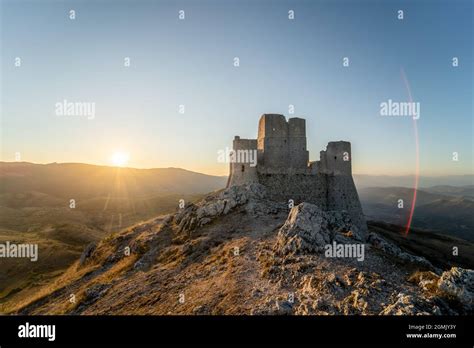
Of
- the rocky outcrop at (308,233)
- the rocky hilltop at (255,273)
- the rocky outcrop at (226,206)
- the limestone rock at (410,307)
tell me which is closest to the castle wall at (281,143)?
the rocky outcrop at (226,206)

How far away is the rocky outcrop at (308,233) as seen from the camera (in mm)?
17422

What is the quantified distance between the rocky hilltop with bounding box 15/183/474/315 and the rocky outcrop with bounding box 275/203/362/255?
7 cm

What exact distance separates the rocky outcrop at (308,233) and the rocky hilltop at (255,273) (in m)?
0.07

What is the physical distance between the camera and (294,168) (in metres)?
33.0

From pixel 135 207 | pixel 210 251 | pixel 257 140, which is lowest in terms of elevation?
pixel 135 207

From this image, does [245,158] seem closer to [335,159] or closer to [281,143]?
[281,143]

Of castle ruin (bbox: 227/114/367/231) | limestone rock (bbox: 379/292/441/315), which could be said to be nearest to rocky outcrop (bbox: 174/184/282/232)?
castle ruin (bbox: 227/114/367/231)

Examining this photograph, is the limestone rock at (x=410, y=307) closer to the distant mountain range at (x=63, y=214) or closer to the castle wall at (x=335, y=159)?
the castle wall at (x=335, y=159)

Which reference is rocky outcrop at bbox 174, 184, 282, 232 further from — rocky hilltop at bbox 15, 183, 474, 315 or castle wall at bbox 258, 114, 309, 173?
castle wall at bbox 258, 114, 309, 173

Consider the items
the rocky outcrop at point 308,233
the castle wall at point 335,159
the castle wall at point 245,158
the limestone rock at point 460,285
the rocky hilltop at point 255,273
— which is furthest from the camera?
the castle wall at point 335,159
